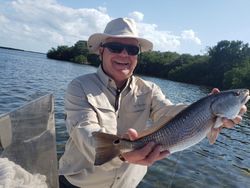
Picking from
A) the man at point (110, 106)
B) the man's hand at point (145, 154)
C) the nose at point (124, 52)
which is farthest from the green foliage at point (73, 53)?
the man's hand at point (145, 154)

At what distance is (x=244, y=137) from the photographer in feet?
61.6

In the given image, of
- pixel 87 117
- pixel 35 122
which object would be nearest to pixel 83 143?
pixel 87 117

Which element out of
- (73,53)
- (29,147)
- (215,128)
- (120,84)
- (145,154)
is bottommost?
(73,53)

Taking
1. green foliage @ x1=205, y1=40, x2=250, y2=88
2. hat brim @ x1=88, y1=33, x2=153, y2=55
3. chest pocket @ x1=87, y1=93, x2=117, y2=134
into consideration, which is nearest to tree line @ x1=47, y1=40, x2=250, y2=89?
green foliage @ x1=205, y1=40, x2=250, y2=88

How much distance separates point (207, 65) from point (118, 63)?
312 ft

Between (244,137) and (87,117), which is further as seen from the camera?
(244,137)

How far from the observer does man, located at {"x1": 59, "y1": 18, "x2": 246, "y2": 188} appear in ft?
12.6

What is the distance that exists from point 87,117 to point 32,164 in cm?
93

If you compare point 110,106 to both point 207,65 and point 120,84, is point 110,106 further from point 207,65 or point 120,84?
point 207,65

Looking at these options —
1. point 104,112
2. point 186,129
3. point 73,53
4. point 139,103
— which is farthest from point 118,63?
point 73,53

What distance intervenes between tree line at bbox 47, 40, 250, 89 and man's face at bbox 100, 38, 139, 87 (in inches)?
2580

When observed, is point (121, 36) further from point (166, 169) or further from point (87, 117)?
point (166, 169)

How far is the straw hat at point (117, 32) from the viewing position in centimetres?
434

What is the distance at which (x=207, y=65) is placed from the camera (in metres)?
96.5
